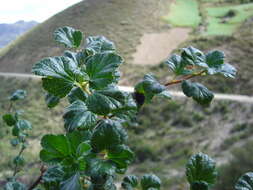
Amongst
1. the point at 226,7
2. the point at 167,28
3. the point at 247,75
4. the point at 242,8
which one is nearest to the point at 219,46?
the point at 247,75

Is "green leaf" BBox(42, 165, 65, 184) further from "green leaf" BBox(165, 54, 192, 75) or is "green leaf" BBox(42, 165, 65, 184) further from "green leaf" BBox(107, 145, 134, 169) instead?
"green leaf" BBox(165, 54, 192, 75)

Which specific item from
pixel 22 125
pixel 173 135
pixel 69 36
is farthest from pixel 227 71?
pixel 173 135

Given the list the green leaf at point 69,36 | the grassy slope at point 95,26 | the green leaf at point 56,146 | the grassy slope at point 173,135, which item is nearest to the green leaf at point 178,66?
the green leaf at point 69,36

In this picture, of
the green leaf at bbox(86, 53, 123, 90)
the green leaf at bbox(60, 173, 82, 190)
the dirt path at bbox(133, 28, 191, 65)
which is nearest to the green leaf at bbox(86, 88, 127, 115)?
the green leaf at bbox(86, 53, 123, 90)

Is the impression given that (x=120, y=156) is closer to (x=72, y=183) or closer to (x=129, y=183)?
(x=72, y=183)

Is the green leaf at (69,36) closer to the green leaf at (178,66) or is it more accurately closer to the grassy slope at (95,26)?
the green leaf at (178,66)

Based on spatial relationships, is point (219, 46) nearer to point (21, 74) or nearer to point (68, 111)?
point (21, 74)

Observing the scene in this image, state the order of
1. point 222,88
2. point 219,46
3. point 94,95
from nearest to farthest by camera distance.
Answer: point 94,95 < point 222,88 < point 219,46
